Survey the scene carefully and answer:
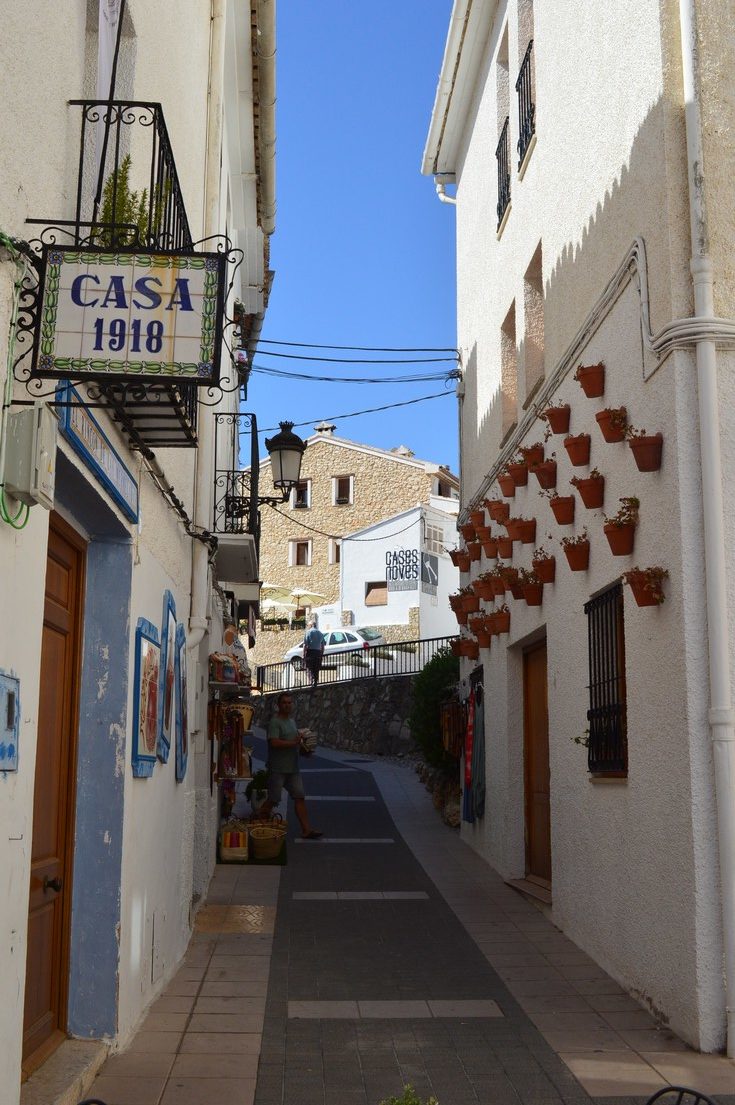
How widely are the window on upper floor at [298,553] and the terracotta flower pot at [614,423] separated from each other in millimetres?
40632

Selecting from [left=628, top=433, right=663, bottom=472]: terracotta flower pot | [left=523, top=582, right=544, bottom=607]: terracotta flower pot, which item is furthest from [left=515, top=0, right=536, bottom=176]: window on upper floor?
[left=628, top=433, right=663, bottom=472]: terracotta flower pot

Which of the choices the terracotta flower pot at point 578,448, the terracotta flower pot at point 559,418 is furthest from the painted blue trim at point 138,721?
the terracotta flower pot at point 559,418

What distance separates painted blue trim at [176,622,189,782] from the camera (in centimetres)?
812

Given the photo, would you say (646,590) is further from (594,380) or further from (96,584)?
(96,584)

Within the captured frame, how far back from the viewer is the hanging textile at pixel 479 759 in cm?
1256

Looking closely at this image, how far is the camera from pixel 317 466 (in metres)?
46.8

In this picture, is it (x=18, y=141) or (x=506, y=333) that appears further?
(x=506, y=333)

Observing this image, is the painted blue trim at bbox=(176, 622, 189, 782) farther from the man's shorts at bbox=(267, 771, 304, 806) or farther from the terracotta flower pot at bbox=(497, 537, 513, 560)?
the man's shorts at bbox=(267, 771, 304, 806)

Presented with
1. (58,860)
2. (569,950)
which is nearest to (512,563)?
(569,950)

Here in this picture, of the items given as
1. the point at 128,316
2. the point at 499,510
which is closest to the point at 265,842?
the point at 499,510

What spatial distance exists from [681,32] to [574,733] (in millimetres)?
4758

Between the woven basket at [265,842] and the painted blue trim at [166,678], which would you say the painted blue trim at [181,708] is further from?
the woven basket at [265,842]

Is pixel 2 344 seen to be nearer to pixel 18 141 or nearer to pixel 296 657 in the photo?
pixel 18 141

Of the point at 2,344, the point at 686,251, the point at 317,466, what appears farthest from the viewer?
the point at 317,466
